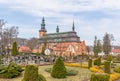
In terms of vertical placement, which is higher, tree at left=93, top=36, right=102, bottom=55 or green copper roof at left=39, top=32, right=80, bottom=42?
green copper roof at left=39, top=32, right=80, bottom=42

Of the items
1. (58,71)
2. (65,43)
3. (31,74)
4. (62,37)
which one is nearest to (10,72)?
(58,71)

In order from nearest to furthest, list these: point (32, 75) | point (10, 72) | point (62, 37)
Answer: point (32, 75), point (10, 72), point (62, 37)

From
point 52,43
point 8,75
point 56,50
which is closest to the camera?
point 8,75

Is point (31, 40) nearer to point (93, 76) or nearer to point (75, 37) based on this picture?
point (75, 37)

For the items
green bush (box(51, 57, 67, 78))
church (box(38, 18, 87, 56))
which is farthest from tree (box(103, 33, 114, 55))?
green bush (box(51, 57, 67, 78))

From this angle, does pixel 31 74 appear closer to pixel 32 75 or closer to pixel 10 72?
pixel 32 75

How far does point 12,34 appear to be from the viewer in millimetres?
62594

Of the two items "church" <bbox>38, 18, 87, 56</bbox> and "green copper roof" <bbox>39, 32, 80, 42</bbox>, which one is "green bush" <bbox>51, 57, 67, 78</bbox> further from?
"green copper roof" <bbox>39, 32, 80, 42</bbox>

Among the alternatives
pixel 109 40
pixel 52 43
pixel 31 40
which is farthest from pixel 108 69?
pixel 31 40

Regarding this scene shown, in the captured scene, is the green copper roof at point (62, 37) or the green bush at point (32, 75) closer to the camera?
the green bush at point (32, 75)

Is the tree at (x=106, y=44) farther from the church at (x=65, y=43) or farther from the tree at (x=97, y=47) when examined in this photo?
the church at (x=65, y=43)

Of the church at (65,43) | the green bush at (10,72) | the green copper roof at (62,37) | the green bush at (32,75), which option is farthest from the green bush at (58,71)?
the green copper roof at (62,37)

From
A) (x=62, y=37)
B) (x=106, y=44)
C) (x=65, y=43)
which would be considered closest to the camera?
(x=106, y=44)

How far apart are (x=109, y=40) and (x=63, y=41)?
24.0m
